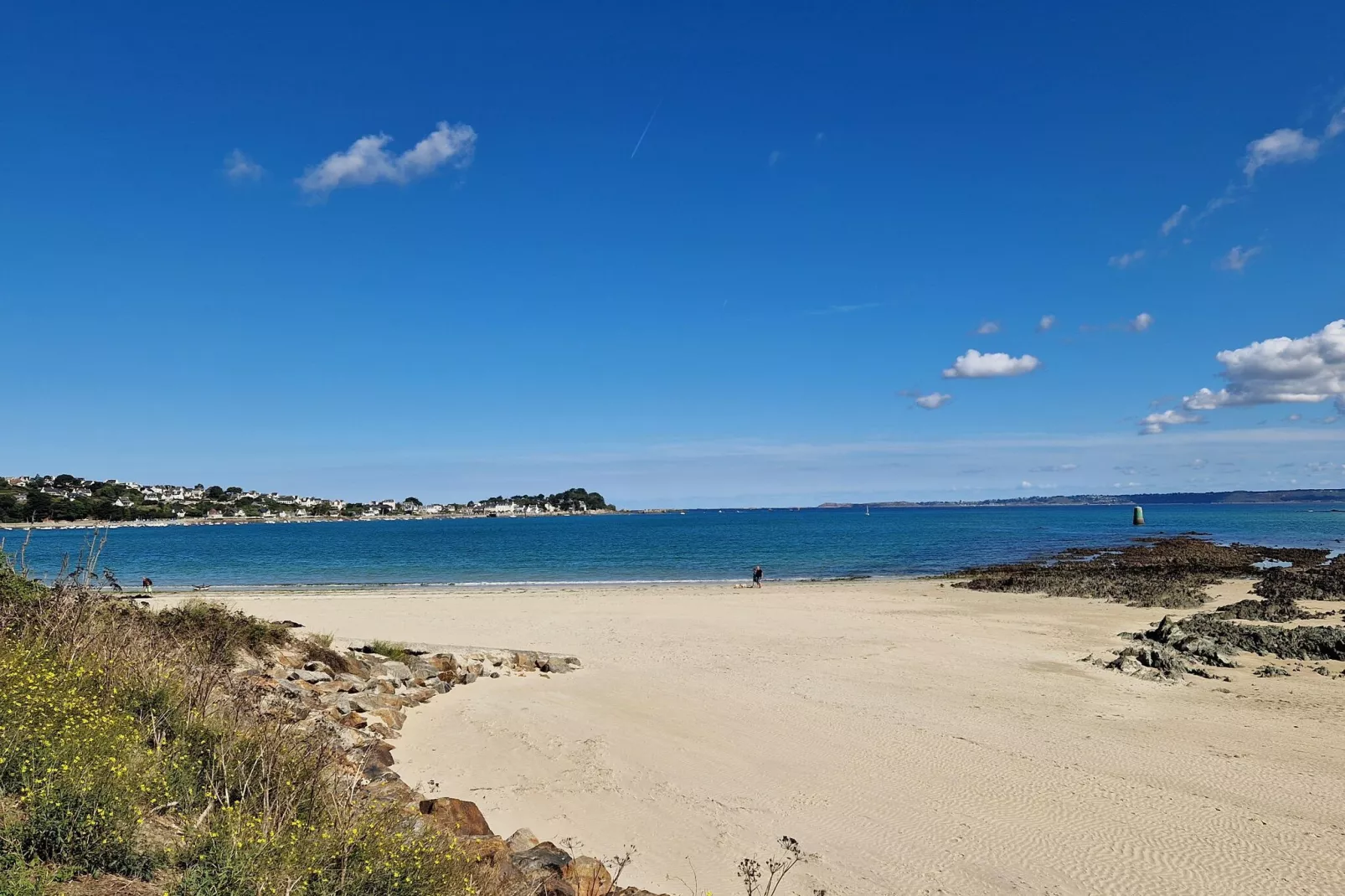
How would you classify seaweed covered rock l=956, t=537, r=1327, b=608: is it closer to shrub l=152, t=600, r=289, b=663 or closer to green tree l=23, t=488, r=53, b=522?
shrub l=152, t=600, r=289, b=663

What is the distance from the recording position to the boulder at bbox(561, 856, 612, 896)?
271 inches

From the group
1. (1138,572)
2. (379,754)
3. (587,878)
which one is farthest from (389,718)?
(1138,572)

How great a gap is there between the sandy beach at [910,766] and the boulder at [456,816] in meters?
0.98

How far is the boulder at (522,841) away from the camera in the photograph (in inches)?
308

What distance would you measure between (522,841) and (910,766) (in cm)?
631

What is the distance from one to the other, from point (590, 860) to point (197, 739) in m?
3.96

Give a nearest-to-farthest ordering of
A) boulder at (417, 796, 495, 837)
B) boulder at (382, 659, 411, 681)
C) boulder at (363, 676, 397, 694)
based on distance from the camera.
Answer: boulder at (417, 796, 495, 837), boulder at (363, 676, 397, 694), boulder at (382, 659, 411, 681)

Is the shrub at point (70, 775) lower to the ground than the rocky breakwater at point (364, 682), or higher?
higher

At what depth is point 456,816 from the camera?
317 inches

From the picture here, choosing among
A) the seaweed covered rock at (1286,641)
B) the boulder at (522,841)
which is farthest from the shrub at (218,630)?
the seaweed covered rock at (1286,641)

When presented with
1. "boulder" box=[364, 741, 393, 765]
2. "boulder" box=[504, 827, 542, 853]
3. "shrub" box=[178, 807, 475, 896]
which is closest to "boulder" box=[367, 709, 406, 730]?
"boulder" box=[364, 741, 393, 765]

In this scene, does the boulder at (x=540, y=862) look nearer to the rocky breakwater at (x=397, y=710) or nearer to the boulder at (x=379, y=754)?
the rocky breakwater at (x=397, y=710)

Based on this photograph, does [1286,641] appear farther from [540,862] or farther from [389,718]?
[389,718]

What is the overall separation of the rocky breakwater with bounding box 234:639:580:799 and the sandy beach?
550 millimetres
